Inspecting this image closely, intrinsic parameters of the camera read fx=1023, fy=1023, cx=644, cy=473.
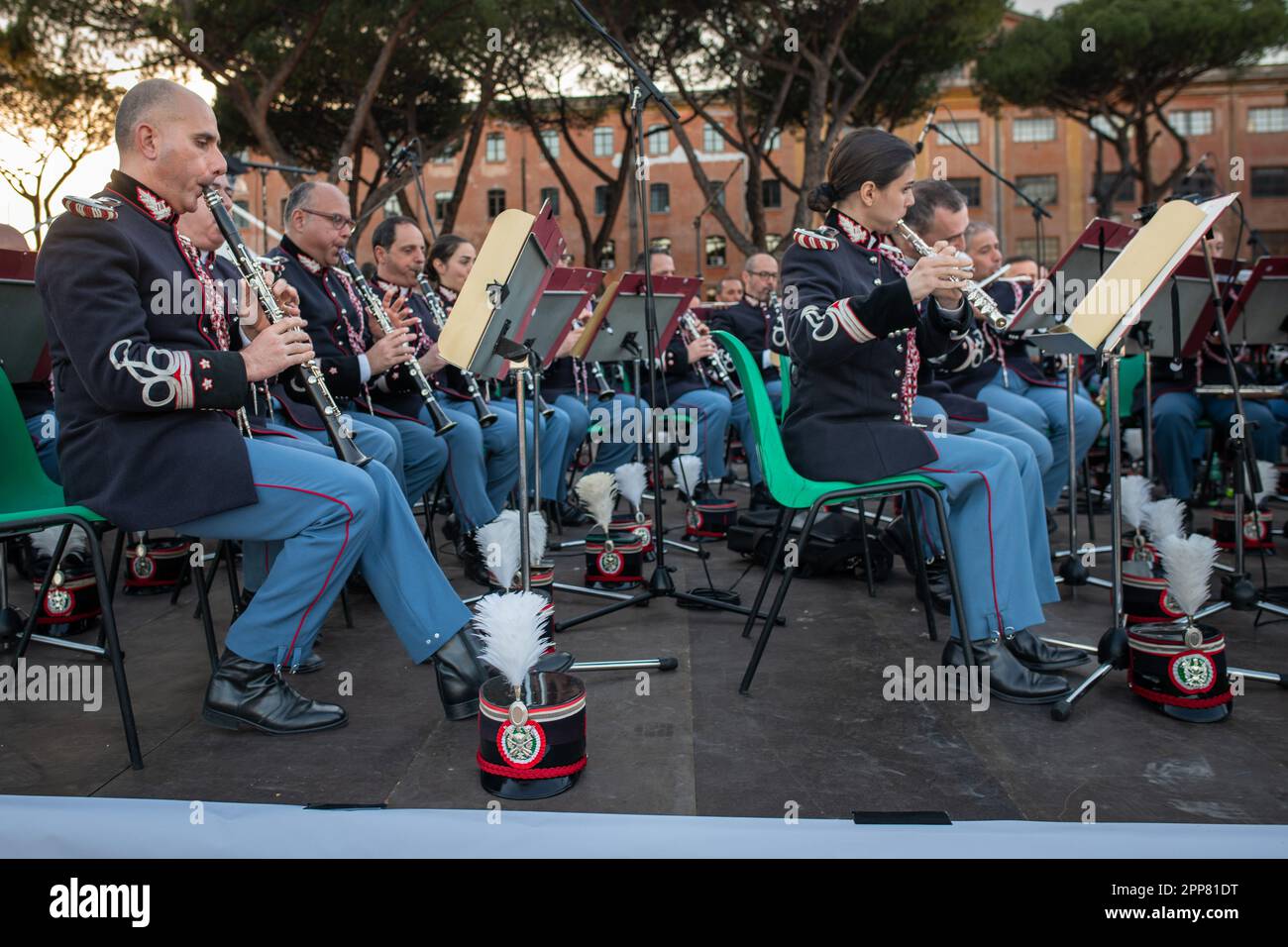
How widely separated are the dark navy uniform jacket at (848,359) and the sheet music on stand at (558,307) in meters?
1.12

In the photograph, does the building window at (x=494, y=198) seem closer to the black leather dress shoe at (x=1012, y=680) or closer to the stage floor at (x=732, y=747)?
the stage floor at (x=732, y=747)

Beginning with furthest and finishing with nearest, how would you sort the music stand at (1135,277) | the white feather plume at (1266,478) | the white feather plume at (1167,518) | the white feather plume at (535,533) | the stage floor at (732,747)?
the white feather plume at (1266,478), the white feather plume at (1167,518), the white feather plume at (535,533), the music stand at (1135,277), the stage floor at (732,747)

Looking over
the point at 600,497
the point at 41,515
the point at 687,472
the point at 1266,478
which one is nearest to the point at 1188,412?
the point at 1266,478

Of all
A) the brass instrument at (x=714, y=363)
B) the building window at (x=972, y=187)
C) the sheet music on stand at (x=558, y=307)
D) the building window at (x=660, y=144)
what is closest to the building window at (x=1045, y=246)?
the building window at (x=972, y=187)

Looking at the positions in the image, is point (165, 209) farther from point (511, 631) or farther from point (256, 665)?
point (511, 631)

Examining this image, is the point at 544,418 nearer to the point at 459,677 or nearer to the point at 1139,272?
the point at 459,677

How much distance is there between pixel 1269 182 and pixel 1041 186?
27.1ft

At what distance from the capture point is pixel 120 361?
2381mm

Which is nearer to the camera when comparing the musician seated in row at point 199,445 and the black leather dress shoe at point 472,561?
the musician seated in row at point 199,445

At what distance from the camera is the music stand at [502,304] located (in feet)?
8.42

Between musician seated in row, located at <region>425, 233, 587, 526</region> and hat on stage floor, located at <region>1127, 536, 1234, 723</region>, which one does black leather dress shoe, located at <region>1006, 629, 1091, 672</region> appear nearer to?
hat on stage floor, located at <region>1127, 536, 1234, 723</region>

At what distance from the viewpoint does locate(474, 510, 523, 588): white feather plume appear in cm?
307

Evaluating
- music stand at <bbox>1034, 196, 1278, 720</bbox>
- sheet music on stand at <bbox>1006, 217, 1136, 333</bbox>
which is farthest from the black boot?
sheet music on stand at <bbox>1006, 217, 1136, 333</bbox>
